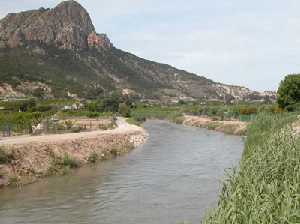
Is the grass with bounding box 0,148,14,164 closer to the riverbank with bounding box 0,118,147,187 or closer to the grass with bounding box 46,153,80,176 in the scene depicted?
the riverbank with bounding box 0,118,147,187

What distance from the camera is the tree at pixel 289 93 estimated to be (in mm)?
82688

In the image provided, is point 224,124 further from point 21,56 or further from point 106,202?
point 21,56

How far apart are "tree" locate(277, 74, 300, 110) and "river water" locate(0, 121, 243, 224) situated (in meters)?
40.4

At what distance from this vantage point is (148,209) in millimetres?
24625

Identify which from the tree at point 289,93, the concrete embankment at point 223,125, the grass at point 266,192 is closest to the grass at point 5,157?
the grass at point 266,192

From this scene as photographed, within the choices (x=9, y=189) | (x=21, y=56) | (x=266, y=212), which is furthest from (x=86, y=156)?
(x=21, y=56)

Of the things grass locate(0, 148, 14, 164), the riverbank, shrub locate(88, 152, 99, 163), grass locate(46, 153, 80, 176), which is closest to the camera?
the riverbank

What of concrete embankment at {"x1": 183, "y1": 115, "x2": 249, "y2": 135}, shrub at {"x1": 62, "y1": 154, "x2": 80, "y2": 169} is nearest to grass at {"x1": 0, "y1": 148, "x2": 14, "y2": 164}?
shrub at {"x1": 62, "y1": 154, "x2": 80, "y2": 169}

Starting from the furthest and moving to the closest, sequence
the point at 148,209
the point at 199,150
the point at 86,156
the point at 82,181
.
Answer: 1. the point at 199,150
2. the point at 86,156
3. the point at 82,181
4. the point at 148,209

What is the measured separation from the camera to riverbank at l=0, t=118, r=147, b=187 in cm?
3366

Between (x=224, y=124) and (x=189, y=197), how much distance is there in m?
61.1

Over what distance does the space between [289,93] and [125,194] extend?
5968cm

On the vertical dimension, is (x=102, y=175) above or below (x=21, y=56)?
below

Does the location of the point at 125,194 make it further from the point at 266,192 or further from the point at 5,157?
the point at 266,192
